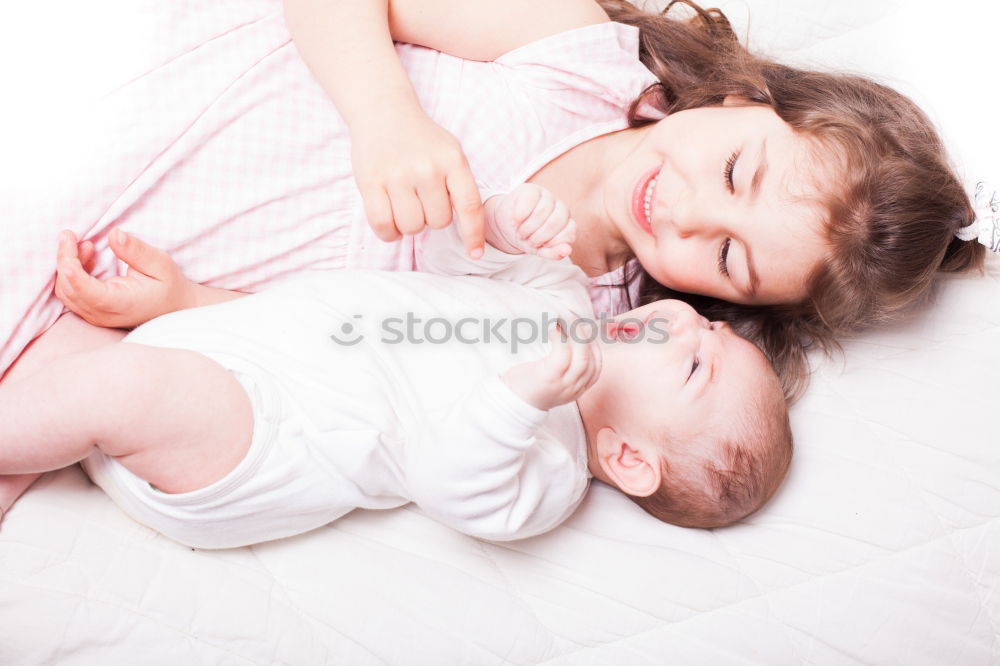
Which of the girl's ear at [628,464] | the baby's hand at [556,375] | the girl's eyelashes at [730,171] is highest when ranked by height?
the girl's eyelashes at [730,171]

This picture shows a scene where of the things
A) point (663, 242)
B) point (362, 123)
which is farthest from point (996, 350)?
point (362, 123)

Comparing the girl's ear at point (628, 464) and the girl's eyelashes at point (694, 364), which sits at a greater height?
the girl's eyelashes at point (694, 364)

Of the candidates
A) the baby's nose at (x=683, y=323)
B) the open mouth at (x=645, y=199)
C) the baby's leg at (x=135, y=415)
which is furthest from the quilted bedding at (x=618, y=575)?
the open mouth at (x=645, y=199)

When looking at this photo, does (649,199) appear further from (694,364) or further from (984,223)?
(984,223)

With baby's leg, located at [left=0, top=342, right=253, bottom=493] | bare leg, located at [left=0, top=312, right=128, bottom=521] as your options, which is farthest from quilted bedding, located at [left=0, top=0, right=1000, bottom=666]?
baby's leg, located at [left=0, top=342, right=253, bottom=493]

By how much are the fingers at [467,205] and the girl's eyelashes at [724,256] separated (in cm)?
36

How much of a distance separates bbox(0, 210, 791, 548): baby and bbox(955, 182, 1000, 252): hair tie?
1.16 feet

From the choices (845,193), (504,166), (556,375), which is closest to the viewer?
(556,375)

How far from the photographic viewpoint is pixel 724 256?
3.66 feet

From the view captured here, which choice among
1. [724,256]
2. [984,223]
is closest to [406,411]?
[724,256]

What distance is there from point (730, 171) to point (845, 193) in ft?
0.48

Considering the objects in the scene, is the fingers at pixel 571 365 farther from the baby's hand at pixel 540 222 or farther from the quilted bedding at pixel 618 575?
the quilted bedding at pixel 618 575

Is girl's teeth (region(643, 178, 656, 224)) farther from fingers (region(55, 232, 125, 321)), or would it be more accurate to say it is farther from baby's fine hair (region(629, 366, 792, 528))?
fingers (region(55, 232, 125, 321))

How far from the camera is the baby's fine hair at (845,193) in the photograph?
3.58 feet
